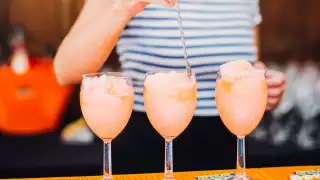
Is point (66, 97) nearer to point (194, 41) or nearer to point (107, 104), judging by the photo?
point (194, 41)

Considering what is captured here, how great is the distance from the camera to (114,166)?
259cm

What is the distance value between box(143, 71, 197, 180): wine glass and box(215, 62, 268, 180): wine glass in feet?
0.24

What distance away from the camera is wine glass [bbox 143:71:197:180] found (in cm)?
138

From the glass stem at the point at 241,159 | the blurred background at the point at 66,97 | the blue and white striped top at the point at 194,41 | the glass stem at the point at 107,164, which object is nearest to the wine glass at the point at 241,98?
the glass stem at the point at 241,159

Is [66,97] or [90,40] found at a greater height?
[90,40]

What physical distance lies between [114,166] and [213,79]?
74 centimetres

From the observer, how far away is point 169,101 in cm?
138

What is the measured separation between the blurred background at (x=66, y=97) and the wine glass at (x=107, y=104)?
1.48 meters

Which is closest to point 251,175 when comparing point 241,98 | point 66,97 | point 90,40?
point 241,98

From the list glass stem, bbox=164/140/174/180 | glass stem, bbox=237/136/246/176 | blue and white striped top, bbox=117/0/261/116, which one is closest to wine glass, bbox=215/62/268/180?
glass stem, bbox=237/136/246/176

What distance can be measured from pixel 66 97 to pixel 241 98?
1.93 meters

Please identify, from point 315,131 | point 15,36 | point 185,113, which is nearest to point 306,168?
point 185,113

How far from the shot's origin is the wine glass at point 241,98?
4.62 ft

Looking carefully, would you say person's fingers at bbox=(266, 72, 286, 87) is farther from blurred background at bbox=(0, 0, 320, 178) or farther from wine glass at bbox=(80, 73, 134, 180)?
blurred background at bbox=(0, 0, 320, 178)
